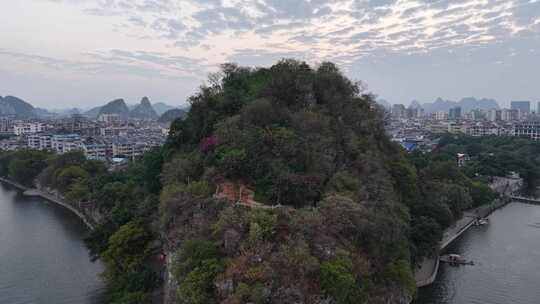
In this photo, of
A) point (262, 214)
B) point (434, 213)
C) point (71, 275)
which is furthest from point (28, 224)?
point (434, 213)

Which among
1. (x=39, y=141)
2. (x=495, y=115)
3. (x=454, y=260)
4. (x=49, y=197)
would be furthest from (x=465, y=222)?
(x=495, y=115)

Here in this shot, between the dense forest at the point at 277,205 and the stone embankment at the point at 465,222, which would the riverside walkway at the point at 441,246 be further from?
the dense forest at the point at 277,205

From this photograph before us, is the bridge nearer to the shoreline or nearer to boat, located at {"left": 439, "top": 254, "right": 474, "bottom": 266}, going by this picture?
boat, located at {"left": 439, "top": 254, "right": 474, "bottom": 266}

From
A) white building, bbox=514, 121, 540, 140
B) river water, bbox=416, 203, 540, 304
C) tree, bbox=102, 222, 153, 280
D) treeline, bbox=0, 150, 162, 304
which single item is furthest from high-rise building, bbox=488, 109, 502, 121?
tree, bbox=102, 222, 153, 280

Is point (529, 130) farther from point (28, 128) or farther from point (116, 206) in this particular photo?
point (28, 128)

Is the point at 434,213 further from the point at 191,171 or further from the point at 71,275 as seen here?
the point at 71,275
